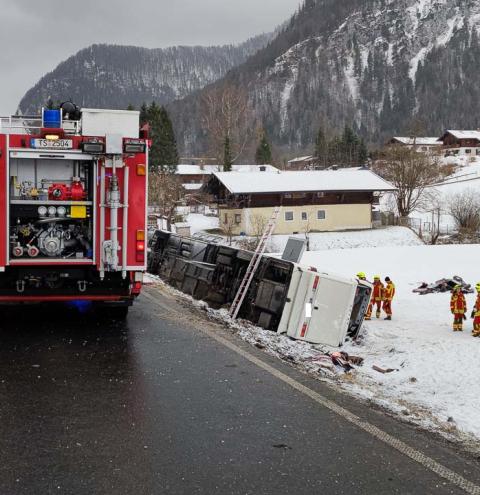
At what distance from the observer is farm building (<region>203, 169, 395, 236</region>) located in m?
53.9

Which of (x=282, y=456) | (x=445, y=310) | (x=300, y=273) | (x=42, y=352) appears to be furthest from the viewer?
(x=445, y=310)

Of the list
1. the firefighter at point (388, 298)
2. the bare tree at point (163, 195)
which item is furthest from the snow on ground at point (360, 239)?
the firefighter at point (388, 298)

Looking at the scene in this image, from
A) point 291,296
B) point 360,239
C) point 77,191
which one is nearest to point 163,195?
point 360,239

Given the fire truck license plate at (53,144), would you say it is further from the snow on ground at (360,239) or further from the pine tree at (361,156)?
the pine tree at (361,156)

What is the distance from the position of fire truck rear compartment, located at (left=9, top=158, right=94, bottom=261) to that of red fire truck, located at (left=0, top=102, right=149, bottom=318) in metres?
0.01

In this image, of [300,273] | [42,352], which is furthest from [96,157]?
[300,273]

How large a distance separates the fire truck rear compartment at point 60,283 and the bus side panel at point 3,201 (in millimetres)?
329

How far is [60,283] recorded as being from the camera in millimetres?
8484

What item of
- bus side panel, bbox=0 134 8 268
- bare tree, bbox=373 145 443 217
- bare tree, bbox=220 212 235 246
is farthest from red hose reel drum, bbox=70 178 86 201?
bare tree, bbox=373 145 443 217

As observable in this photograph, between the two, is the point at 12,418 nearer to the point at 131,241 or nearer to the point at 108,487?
the point at 108,487

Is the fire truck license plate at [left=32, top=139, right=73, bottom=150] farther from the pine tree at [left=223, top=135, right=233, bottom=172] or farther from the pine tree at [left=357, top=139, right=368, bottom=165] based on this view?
the pine tree at [left=357, top=139, right=368, bottom=165]

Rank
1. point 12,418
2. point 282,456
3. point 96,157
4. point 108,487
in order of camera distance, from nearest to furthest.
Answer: point 108,487
point 282,456
point 12,418
point 96,157

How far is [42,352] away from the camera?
7.34 meters

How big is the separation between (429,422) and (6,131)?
248 inches
